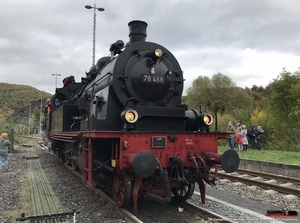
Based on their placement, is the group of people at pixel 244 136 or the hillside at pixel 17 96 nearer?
the group of people at pixel 244 136

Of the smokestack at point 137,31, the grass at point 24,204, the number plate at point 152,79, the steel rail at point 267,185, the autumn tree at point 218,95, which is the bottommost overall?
the grass at point 24,204

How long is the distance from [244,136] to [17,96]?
90820 millimetres

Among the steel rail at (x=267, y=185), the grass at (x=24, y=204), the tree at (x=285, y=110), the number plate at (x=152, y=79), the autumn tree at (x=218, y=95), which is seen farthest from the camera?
the autumn tree at (x=218, y=95)

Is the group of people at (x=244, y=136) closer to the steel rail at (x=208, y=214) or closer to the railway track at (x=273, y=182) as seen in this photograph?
the railway track at (x=273, y=182)

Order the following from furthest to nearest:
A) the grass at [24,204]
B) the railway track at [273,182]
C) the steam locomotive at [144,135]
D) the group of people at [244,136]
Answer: the group of people at [244,136] < the railway track at [273,182] < the grass at [24,204] < the steam locomotive at [144,135]

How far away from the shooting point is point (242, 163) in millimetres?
12164

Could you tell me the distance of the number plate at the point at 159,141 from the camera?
558cm

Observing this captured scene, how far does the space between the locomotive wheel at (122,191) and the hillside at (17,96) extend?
266ft

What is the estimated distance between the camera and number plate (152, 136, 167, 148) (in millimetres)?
5578

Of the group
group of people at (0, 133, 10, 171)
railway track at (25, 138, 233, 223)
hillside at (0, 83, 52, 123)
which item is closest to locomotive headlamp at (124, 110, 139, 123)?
railway track at (25, 138, 233, 223)

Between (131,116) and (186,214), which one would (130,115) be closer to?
(131,116)

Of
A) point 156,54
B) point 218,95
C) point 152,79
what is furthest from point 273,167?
point 218,95

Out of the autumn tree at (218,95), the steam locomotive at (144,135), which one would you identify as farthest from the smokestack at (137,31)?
the autumn tree at (218,95)

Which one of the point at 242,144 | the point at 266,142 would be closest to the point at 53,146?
the point at 242,144
